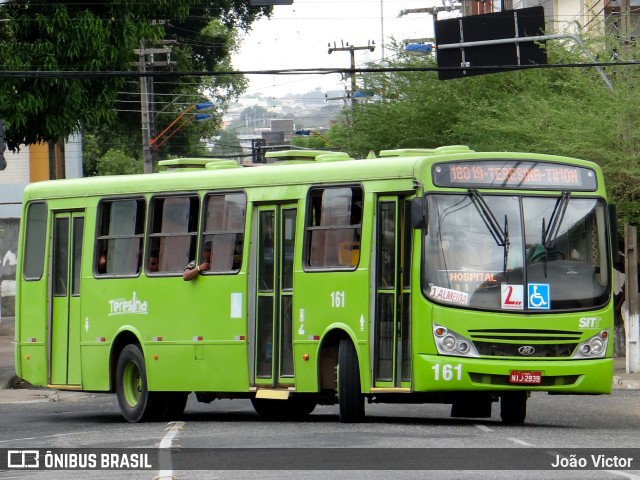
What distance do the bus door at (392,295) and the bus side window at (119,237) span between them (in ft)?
14.3

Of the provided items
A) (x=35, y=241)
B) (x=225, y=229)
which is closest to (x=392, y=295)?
(x=225, y=229)

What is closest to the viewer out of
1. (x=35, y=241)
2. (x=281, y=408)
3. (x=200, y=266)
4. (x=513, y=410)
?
(x=513, y=410)

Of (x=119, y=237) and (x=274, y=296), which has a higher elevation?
(x=119, y=237)

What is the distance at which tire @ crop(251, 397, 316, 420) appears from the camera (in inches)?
800

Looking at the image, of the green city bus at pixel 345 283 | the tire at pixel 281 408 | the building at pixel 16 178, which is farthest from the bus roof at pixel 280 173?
the building at pixel 16 178

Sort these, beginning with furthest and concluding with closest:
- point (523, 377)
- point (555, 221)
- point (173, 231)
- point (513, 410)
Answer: point (173, 231), point (513, 410), point (555, 221), point (523, 377)

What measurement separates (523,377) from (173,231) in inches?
217

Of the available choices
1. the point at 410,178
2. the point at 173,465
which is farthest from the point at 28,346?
the point at 173,465

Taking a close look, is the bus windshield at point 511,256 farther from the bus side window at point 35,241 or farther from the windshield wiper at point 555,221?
the bus side window at point 35,241

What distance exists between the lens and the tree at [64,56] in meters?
25.3

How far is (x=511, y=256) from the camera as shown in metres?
16.9

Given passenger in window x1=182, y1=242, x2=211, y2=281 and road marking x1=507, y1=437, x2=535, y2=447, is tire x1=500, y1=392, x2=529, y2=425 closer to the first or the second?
road marking x1=507, y1=437, x2=535, y2=447

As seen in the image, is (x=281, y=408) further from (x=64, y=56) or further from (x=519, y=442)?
(x=64, y=56)

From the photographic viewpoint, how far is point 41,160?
50562mm
